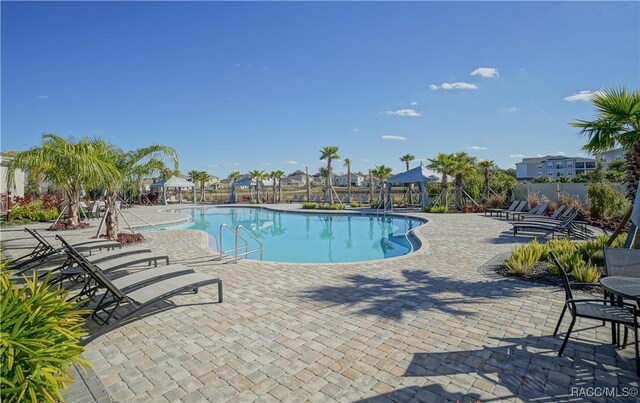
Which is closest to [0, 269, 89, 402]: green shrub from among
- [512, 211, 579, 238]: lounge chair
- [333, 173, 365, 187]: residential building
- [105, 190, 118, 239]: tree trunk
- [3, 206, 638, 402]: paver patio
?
[3, 206, 638, 402]: paver patio

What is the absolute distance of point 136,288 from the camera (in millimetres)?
4488

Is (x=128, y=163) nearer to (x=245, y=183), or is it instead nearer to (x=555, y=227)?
(x=555, y=227)

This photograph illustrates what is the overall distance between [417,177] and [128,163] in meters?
16.9

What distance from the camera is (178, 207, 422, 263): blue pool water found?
11.2m

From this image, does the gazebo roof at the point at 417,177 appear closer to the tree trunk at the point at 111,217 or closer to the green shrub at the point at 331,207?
the green shrub at the point at 331,207

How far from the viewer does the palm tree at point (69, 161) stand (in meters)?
9.89

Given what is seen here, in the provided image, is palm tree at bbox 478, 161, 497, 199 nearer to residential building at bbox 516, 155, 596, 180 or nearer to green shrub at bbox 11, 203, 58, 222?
green shrub at bbox 11, 203, 58, 222

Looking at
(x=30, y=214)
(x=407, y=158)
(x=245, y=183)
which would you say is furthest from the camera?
(x=245, y=183)

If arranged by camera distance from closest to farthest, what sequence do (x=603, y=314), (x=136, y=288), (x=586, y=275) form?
(x=603, y=314) → (x=136, y=288) → (x=586, y=275)

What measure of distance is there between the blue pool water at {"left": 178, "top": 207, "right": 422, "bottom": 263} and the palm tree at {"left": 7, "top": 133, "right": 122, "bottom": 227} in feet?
15.6

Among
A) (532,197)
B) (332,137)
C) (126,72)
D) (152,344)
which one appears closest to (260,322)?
(152,344)

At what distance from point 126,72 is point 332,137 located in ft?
65.2

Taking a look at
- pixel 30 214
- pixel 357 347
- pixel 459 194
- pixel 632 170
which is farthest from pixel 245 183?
pixel 357 347

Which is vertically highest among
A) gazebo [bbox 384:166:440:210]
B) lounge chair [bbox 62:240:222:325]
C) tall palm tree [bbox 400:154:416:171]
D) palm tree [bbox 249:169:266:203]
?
tall palm tree [bbox 400:154:416:171]
